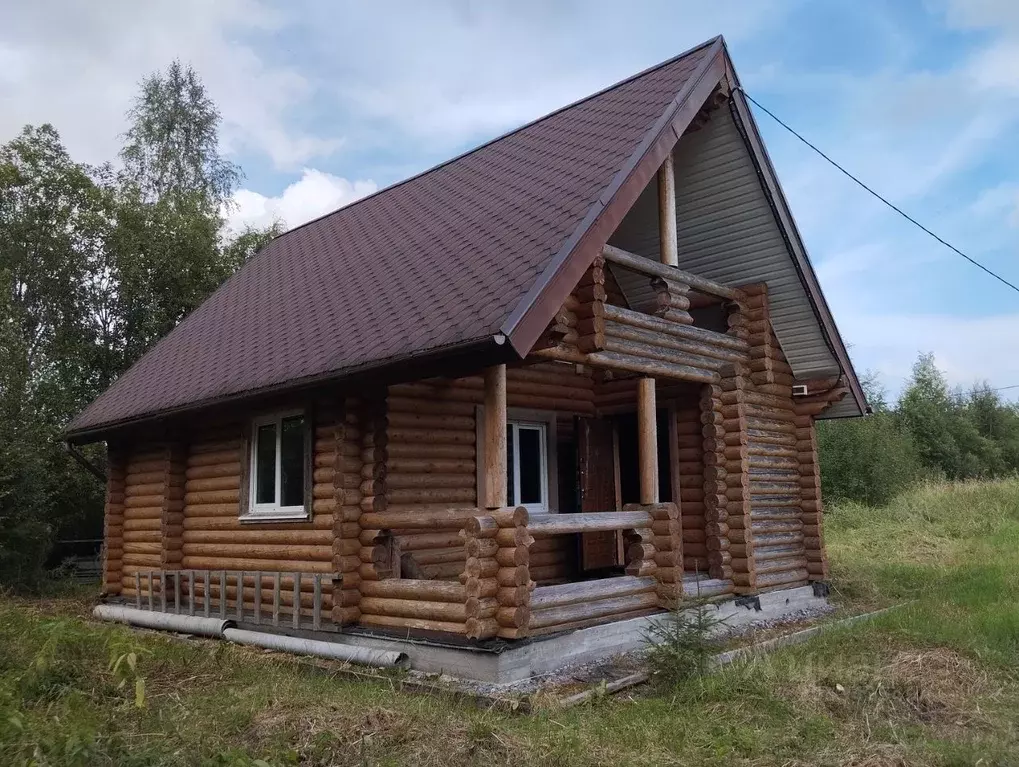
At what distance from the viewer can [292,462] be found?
31.1 feet

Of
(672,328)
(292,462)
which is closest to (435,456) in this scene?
(292,462)

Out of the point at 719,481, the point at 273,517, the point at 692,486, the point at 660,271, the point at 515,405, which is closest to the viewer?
the point at 660,271

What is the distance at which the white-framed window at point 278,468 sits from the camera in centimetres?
930

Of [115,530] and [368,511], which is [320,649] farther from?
[115,530]

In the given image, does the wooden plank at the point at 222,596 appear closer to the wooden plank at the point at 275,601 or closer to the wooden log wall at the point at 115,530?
the wooden plank at the point at 275,601

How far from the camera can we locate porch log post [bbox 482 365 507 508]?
23.5 ft

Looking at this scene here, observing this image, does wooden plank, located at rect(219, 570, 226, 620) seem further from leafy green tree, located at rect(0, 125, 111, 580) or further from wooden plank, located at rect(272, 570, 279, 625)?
leafy green tree, located at rect(0, 125, 111, 580)

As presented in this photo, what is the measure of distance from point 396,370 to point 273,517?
9.27 ft

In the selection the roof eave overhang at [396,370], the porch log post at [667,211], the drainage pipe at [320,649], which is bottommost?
the drainage pipe at [320,649]

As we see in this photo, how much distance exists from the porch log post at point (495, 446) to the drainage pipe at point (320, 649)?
165cm

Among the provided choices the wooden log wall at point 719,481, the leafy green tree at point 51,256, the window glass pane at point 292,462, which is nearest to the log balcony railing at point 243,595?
the window glass pane at point 292,462

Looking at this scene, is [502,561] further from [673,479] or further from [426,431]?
[673,479]

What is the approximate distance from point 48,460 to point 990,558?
59.3 ft

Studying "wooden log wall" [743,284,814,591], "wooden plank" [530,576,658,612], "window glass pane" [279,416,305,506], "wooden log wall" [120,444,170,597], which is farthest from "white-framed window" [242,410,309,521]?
"wooden log wall" [743,284,814,591]
